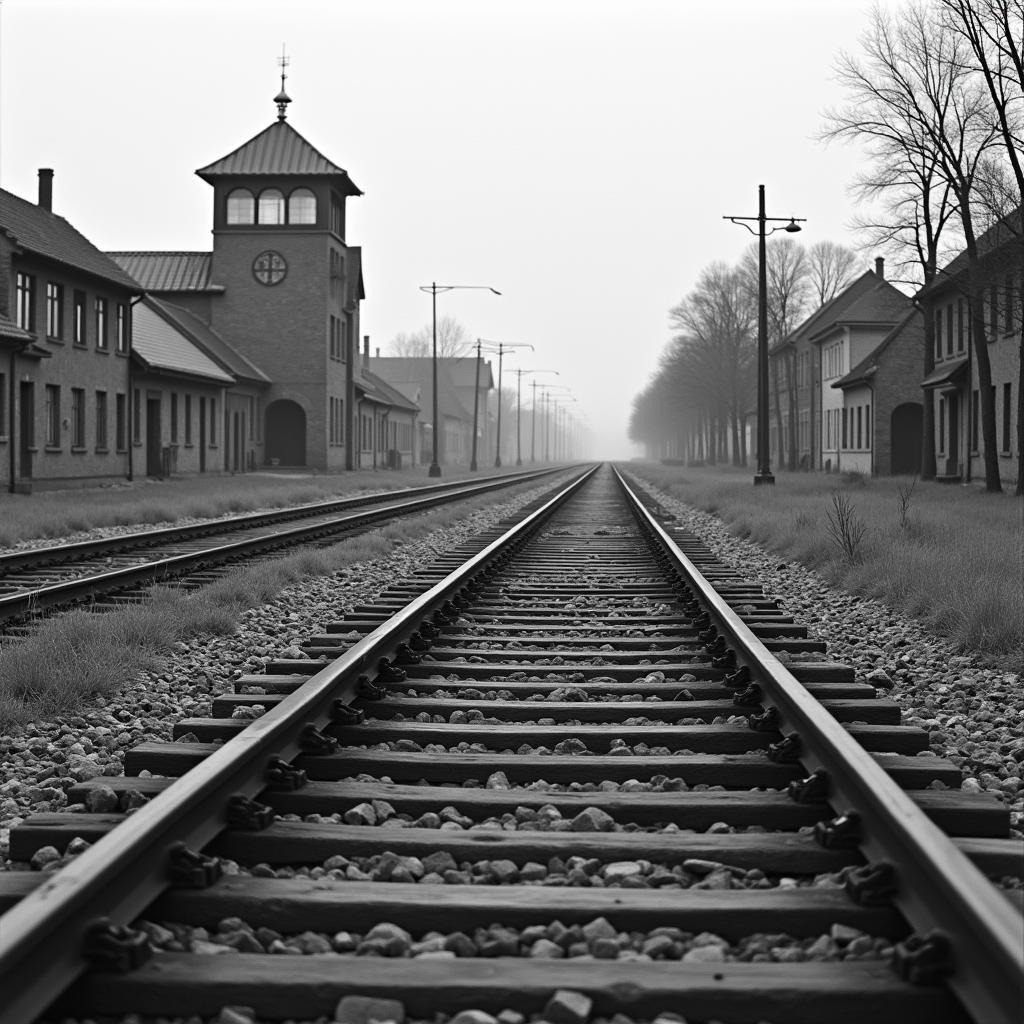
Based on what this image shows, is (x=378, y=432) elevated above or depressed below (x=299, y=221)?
below

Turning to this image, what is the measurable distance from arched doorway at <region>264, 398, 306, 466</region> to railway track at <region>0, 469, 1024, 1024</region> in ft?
153

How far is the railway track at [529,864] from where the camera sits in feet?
9.02

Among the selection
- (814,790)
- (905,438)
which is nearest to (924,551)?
(814,790)

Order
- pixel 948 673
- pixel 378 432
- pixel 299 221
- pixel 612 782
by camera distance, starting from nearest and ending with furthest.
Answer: pixel 612 782, pixel 948 673, pixel 299 221, pixel 378 432

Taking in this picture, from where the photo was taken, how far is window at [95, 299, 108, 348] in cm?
3541

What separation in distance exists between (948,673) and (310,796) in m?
4.37

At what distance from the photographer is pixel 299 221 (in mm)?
51406

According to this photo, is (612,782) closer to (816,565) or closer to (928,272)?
(816,565)

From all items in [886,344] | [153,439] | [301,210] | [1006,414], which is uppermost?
[301,210]

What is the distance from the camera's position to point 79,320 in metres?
34.2

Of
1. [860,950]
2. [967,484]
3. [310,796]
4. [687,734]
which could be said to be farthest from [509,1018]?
[967,484]

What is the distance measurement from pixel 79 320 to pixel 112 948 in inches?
1322

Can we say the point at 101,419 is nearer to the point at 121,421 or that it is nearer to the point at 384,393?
the point at 121,421

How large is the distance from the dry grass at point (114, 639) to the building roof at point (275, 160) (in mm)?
41139
